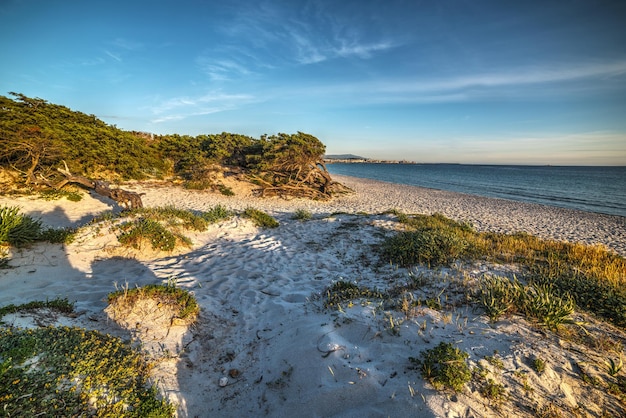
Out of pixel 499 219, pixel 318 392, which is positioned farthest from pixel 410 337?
pixel 499 219

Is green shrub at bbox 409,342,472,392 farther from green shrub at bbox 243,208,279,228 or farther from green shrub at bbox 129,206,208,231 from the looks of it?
green shrub at bbox 243,208,279,228

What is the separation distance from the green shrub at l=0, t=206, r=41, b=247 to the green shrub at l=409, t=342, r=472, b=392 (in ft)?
29.9

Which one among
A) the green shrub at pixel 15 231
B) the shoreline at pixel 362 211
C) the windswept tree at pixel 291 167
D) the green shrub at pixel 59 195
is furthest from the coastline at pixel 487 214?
the green shrub at pixel 15 231

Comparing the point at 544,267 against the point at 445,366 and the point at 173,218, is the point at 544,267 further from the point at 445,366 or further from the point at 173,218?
the point at 173,218

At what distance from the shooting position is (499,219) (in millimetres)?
17469

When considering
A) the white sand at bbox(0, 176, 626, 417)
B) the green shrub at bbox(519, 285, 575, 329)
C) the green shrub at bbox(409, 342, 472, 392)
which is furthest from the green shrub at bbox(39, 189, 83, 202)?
the green shrub at bbox(519, 285, 575, 329)

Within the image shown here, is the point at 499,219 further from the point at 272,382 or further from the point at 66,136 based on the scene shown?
the point at 66,136

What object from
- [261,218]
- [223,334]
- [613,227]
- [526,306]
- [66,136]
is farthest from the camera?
[613,227]

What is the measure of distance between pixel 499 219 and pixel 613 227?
674 centimetres

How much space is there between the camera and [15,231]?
671 centimetres

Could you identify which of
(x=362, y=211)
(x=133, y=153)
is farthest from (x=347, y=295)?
(x=133, y=153)

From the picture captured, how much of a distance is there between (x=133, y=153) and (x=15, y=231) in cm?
1501

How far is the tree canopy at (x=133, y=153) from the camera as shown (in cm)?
1312

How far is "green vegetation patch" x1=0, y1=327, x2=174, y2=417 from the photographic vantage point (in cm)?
225
